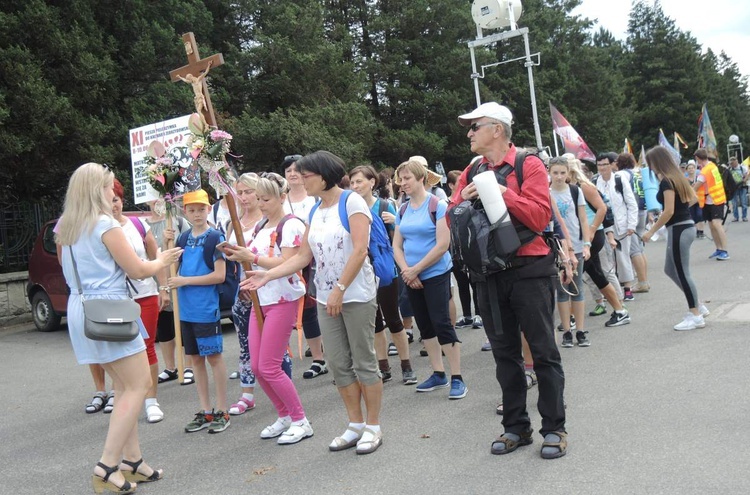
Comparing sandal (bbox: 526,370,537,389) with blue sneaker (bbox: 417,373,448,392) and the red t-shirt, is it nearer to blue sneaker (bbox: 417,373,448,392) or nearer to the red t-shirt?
blue sneaker (bbox: 417,373,448,392)

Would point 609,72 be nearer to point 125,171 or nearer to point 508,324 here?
point 125,171

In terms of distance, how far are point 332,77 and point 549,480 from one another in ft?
68.5

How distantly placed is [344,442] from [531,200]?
2.02 meters

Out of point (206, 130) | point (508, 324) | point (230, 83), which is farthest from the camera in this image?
point (230, 83)

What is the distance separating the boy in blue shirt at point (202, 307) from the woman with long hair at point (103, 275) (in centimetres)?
121

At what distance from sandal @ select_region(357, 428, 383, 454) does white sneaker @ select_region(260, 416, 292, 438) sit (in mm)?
782

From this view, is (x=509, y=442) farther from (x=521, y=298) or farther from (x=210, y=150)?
(x=210, y=150)

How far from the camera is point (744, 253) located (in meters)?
13.8

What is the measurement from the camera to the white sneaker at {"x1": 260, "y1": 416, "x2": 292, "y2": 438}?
527 centimetres

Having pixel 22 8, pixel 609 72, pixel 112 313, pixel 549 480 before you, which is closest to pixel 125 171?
pixel 22 8

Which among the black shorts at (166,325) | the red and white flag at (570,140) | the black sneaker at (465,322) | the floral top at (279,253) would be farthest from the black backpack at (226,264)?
the red and white flag at (570,140)

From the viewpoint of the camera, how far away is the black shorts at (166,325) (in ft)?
23.1

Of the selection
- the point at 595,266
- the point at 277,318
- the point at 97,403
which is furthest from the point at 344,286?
the point at 595,266

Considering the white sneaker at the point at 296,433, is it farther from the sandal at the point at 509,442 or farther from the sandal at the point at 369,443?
the sandal at the point at 509,442
